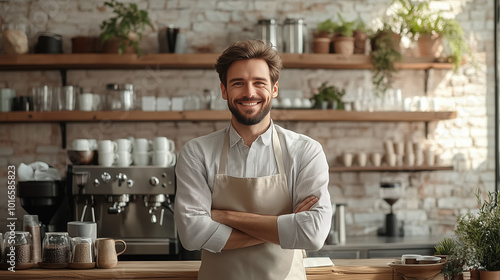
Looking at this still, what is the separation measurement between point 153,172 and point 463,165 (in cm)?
271

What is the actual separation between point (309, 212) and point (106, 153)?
7.49 feet

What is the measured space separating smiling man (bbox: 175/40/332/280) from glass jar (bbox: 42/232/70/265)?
0.83 meters

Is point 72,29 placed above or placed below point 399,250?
above

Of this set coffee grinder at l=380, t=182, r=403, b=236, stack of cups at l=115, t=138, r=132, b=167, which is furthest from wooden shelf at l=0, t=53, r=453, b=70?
coffee grinder at l=380, t=182, r=403, b=236

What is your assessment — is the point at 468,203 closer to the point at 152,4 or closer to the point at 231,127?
the point at 152,4

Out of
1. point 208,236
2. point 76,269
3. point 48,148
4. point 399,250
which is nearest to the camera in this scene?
point 208,236

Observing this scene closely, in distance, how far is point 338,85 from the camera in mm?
5117

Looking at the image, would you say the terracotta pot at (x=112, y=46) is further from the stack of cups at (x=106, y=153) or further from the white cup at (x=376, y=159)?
the white cup at (x=376, y=159)

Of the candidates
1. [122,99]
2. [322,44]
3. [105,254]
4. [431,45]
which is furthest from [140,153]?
[431,45]

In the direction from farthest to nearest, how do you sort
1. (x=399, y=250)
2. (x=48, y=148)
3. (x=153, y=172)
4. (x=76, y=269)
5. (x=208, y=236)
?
(x=48, y=148), (x=399, y=250), (x=153, y=172), (x=76, y=269), (x=208, y=236)

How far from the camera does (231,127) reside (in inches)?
88.0

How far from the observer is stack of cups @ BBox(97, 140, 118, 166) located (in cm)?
404

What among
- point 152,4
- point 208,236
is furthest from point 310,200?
point 152,4

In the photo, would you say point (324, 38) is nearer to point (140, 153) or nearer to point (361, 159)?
point (361, 159)
